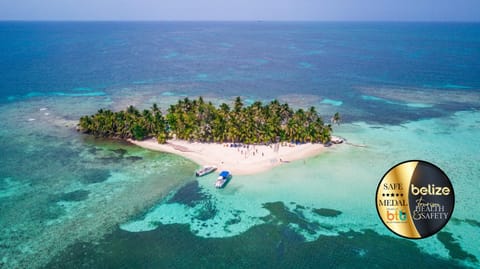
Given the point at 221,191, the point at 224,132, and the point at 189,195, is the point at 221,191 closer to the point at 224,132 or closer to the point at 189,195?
the point at 189,195

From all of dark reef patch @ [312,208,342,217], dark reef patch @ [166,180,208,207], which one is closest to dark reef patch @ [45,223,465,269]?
dark reef patch @ [312,208,342,217]

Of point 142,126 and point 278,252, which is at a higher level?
point 142,126

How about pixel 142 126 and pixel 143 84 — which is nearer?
pixel 142 126

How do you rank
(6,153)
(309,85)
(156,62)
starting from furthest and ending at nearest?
(156,62), (309,85), (6,153)

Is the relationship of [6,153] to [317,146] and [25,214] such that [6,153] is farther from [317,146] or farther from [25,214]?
[317,146]

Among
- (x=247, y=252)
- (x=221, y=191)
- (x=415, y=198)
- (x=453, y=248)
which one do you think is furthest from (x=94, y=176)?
(x=415, y=198)

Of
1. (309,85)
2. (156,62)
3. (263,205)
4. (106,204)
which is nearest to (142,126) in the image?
(106,204)
